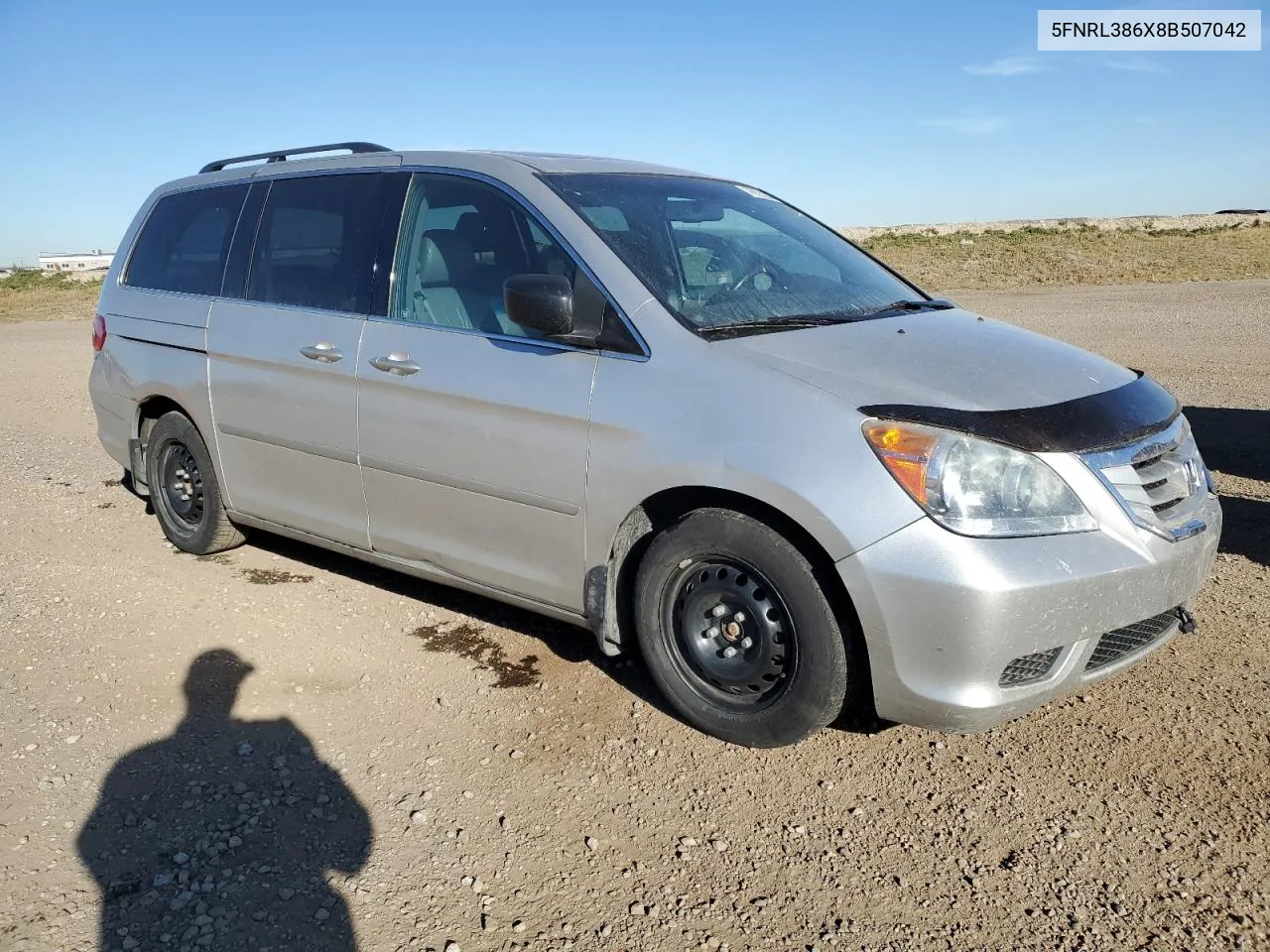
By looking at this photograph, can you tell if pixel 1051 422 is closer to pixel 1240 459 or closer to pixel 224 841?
pixel 224 841

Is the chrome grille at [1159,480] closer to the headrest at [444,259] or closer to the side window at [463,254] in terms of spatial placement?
the side window at [463,254]

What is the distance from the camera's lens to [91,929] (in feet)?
8.82

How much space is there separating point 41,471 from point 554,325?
19.9ft

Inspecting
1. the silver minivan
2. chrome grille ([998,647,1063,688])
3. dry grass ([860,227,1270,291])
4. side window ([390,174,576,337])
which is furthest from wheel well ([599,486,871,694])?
dry grass ([860,227,1270,291])

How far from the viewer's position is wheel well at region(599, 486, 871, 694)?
320cm

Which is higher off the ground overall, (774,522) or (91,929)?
(774,522)

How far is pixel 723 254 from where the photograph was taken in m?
4.16

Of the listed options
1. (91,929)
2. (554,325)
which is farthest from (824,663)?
(91,929)

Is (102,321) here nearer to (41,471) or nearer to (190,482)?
(190,482)

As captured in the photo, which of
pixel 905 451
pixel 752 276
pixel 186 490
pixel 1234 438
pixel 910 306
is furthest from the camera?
pixel 1234 438

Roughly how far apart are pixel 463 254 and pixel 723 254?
1035 millimetres

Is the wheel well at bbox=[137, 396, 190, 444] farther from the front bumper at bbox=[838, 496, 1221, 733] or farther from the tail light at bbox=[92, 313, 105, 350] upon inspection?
the front bumper at bbox=[838, 496, 1221, 733]

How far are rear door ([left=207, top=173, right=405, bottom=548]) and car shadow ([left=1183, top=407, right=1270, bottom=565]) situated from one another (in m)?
4.02

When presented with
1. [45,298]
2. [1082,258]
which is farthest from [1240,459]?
[45,298]
